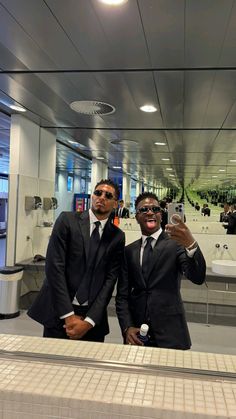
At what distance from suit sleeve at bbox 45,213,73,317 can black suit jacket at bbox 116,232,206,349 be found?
11.9 inches

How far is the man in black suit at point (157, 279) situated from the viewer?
167 cm

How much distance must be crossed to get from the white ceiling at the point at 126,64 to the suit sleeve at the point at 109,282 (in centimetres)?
138

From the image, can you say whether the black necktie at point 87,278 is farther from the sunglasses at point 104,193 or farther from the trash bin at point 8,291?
the trash bin at point 8,291

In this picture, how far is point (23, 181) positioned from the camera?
5.01 metres

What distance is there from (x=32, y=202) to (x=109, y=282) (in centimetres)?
359

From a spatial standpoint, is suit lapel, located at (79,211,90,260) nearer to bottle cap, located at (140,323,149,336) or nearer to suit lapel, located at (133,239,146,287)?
suit lapel, located at (133,239,146,287)

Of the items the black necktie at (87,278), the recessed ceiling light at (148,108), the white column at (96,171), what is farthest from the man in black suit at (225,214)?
the black necktie at (87,278)

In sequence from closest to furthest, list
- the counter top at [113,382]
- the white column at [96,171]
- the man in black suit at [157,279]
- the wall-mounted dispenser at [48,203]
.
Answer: the counter top at [113,382] → the man in black suit at [157,279] → the wall-mounted dispenser at [48,203] → the white column at [96,171]

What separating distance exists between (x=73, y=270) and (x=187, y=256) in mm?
656

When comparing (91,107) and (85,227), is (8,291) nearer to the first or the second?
(91,107)

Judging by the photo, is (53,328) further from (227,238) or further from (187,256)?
(227,238)

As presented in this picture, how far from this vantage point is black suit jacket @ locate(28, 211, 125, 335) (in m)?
1.84

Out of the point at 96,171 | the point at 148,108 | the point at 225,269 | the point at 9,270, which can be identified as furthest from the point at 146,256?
the point at 96,171

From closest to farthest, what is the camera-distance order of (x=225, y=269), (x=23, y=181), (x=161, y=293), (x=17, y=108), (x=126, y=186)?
(x=161, y=293) < (x=225, y=269) < (x=17, y=108) < (x=23, y=181) < (x=126, y=186)
